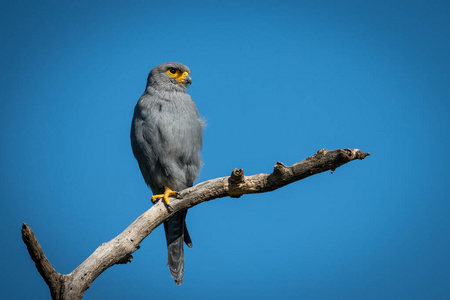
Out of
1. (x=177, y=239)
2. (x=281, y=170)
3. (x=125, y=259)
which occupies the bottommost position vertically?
(x=125, y=259)

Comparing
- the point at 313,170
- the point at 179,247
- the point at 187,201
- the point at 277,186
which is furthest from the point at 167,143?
the point at 313,170

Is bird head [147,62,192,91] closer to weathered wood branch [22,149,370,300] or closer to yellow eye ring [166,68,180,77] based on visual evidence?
yellow eye ring [166,68,180,77]

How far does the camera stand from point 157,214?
5305mm

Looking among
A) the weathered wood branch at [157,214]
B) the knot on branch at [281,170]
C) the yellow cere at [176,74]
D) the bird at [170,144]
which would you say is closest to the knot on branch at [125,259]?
the weathered wood branch at [157,214]

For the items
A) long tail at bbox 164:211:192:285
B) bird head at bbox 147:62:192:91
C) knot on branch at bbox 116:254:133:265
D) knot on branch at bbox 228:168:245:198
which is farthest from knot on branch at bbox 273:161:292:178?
bird head at bbox 147:62:192:91

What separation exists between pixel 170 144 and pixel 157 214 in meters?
1.29

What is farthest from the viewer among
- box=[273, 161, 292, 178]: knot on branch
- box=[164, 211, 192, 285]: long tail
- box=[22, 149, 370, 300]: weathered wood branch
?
box=[164, 211, 192, 285]: long tail

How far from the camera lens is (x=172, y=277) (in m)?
6.27

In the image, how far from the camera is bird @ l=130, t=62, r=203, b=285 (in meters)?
6.23

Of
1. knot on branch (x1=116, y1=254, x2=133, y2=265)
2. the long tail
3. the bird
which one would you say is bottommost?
knot on branch (x1=116, y1=254, x2=133, y2=265)

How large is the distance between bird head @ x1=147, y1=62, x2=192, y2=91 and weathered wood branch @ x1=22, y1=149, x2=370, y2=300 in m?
2.16

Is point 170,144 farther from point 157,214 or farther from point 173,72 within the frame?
point 173,72

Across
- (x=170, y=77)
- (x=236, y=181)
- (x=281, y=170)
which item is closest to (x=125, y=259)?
(x=236, y=181)

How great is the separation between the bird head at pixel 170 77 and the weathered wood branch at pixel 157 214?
216 cm
